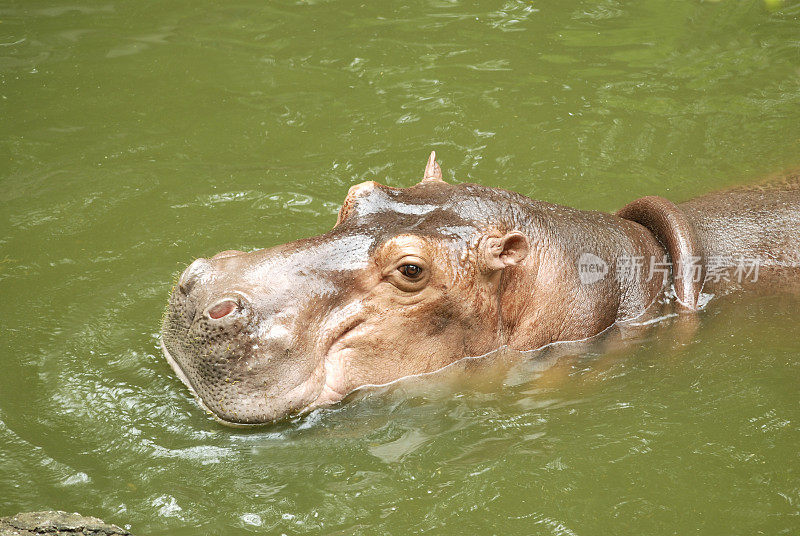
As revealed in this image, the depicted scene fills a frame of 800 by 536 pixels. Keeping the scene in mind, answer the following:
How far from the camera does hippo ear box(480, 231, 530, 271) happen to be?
4.89 m

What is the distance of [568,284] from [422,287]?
0.96 meters

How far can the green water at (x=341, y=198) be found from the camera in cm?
462

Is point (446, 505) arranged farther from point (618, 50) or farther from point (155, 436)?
point (618, 50)

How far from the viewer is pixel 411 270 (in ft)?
15.5

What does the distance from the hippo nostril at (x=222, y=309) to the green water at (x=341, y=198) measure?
30.0 inches

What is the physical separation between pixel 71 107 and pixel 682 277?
5.85m

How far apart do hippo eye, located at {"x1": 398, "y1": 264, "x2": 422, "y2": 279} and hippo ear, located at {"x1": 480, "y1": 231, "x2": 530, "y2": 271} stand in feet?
1.26

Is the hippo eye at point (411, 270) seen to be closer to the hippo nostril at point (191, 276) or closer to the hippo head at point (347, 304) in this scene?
the hippo head at point (347, 304)

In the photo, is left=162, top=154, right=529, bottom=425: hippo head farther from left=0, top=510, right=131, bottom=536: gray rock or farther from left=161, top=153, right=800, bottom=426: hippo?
left=0, top=510, right=131, bottom=536: gray rock

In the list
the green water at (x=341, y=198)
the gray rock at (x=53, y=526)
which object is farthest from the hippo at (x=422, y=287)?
the gray rock at (x=53, y=526)

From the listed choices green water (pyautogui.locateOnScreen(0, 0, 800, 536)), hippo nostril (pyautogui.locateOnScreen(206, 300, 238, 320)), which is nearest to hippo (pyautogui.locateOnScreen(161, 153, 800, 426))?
hippo nostril (pyautogui.locateOnScreen(206, 300, 238, 320))

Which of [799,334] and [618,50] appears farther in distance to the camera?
[618,50]

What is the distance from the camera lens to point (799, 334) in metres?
5.57

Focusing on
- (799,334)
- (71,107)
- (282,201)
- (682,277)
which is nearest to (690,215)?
(682,277)
